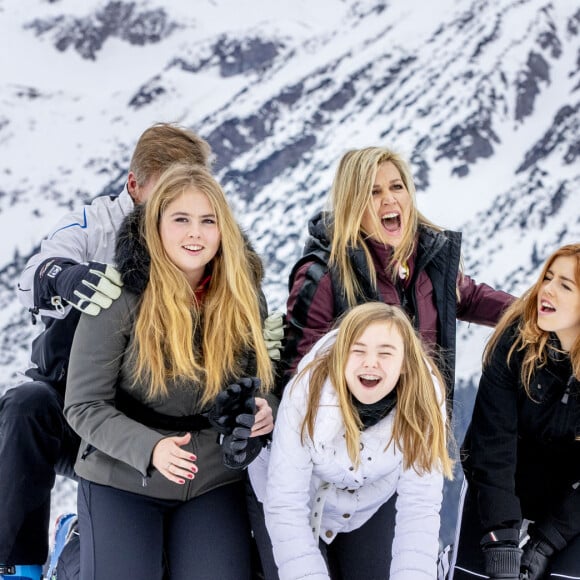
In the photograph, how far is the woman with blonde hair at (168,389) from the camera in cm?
148

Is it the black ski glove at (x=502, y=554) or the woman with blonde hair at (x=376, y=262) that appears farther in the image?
the woman with blonde hair at (x=376, y=262)

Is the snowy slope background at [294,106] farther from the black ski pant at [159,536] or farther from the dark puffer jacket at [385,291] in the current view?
the black ski pant at [159,536]

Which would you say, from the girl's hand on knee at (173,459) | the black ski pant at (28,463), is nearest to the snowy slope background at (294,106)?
the black ski pant at (28,463)

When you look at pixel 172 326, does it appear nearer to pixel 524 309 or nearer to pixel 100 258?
pixel 100 258

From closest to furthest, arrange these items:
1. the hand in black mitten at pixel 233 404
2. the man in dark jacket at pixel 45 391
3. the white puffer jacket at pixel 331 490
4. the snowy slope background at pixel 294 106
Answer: the hand in black mitten at pixel 233 404
the white puffer jacket at pixel 331 490
the man in dark jacket at pixel 45 391
the snowy slope background at pixel 294 106

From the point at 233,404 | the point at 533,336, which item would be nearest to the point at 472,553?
the point at 533,336

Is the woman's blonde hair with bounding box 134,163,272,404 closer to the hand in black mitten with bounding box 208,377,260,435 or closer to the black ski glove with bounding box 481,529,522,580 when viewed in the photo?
the hand in black mitten with bounding box 208,377,260,435

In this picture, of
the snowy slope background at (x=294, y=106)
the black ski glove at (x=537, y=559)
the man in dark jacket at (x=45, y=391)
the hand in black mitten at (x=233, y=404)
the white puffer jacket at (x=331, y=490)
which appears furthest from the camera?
the snowy slope background at (x=294, y=106)

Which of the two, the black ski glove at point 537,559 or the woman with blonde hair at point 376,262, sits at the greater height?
the woman with blonde hair at point 376,262

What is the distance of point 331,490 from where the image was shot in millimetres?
1573

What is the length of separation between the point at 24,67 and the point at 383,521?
10227mm

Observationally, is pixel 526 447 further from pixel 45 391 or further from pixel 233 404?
pixel 45 391

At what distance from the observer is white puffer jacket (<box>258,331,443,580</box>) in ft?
4.77

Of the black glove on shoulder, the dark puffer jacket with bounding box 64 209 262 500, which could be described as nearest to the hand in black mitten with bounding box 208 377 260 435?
the black glove on shoulder
